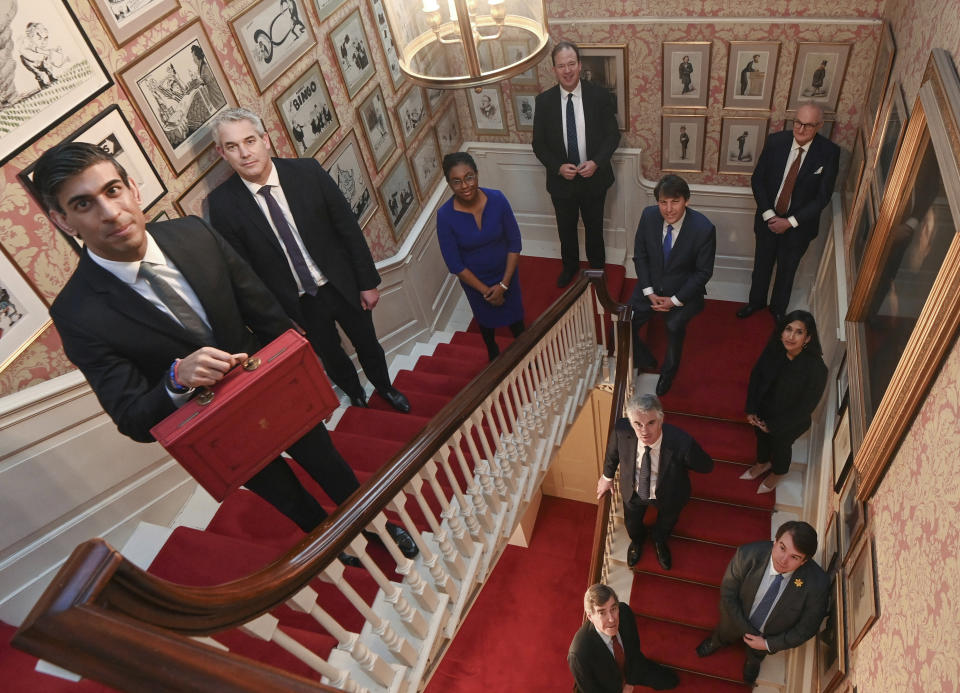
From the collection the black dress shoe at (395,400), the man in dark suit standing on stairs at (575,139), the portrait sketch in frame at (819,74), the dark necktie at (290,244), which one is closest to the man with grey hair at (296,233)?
the dark necktie at (290,244)

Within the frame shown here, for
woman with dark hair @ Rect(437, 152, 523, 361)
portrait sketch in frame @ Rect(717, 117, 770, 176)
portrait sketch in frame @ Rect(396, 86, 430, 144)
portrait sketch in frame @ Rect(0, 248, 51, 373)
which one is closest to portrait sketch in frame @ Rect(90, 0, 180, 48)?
portrait sketch in frame @ Rect(0, 248, 51, 373)

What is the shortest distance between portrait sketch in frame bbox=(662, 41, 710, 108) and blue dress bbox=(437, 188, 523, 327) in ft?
6.41

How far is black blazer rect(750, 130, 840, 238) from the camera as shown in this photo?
4395 millimetres

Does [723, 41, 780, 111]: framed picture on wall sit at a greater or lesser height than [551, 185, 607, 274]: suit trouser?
greater

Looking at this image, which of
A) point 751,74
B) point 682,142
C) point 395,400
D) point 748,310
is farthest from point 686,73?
point 395,400

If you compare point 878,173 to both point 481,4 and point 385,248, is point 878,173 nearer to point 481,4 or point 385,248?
point 481,4

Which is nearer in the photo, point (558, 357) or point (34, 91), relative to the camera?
point (34, 91)

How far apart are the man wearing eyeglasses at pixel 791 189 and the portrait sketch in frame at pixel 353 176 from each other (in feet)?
9.25

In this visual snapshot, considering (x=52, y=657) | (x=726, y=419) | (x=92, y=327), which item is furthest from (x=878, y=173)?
(x=52, y=657)

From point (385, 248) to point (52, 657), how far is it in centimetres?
434

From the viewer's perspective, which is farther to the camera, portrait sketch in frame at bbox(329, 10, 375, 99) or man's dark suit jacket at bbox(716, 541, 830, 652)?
portrait sketch in frame at bbox(329, 10, 375, 99)

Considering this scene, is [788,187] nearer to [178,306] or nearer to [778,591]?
[778,591]

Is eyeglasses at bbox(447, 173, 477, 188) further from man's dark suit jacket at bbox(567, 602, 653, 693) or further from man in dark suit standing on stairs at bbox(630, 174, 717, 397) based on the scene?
man's dark suit jacket at bbox(567, 602, 653, 693)

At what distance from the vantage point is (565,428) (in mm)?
4203
